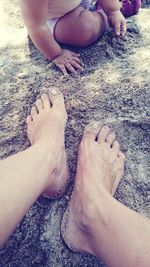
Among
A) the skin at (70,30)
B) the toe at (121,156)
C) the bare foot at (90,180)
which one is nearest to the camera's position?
the bare foot at (90,180)

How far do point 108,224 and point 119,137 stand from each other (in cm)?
56

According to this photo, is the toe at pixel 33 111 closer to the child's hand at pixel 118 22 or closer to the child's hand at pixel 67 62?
the child's hand at pixel 67 62

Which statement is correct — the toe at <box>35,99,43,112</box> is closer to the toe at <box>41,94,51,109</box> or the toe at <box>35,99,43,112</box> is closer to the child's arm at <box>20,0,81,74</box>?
the toe at <box>41,94,51,109</box>

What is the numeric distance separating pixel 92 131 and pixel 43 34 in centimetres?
62

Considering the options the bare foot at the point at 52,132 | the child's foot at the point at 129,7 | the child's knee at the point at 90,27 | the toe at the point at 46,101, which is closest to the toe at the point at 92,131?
the bare foot at the point at 52,132

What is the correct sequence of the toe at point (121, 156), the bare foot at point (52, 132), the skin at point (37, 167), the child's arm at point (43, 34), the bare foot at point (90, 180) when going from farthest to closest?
the child's arm at point (43, 34)
the toe at point (121, 156)
the bare foot at point (52, 132)
the bare foot at point (90, 180)
the skin at point (37, 167)

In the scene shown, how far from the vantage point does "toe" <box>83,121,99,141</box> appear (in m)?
1.79

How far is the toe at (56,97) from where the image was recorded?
1903mm

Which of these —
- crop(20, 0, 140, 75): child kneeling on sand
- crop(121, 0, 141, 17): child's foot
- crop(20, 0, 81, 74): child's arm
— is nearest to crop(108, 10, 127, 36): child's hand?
crop(20, 0, 140, 75): child kneeling on sand

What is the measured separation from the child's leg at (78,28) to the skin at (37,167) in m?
0.41

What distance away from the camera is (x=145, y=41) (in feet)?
7.30

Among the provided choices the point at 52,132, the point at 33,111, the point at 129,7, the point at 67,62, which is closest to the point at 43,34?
the point at 67,62

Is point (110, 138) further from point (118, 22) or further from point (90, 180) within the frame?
point (118, 22)

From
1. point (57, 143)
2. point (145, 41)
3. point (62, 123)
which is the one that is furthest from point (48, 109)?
point (145, 41)
